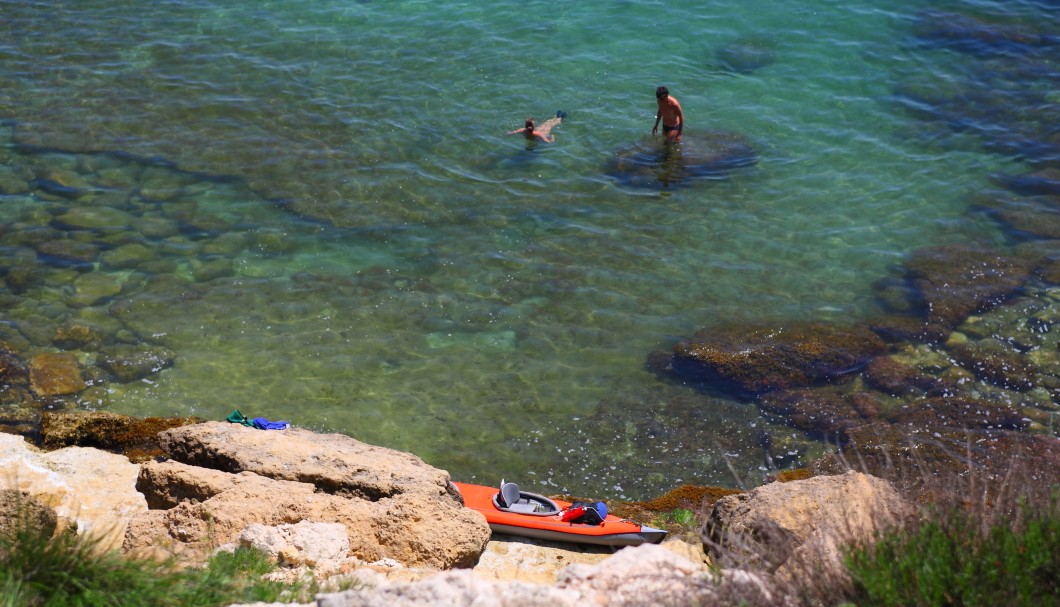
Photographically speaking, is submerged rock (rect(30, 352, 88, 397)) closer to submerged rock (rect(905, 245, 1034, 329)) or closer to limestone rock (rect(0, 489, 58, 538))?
limestone rock (rect(0, 489, 58, 538))

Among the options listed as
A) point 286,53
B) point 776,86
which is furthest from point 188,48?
point 776,86

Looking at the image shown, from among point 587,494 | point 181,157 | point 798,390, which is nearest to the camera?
point 587,494

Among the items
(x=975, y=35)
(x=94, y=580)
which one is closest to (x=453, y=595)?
(x=94, y=580)

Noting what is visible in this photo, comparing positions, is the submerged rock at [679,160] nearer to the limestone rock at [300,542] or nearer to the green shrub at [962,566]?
the limestone rock at [300,542]

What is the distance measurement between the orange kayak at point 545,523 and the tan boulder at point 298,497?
86 cm

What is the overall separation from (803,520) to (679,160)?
9.16 meters

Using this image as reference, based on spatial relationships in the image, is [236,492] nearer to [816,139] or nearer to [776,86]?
[816,139]

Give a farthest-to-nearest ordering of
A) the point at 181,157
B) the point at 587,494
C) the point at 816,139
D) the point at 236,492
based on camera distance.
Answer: the point at 816,139 < the point at 181,157 < the point at 587,494 < the point at 236,492

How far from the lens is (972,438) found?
9859mm

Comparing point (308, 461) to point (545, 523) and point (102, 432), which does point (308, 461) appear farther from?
point (102, 432)

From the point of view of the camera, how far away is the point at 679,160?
15055 millimetres

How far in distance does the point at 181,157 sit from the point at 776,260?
910 centimetres

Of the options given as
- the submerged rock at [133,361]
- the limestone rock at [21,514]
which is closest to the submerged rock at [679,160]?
the submerged rock at [133,361]

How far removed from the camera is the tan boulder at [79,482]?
7.02 meters
